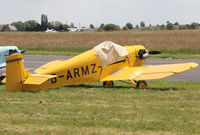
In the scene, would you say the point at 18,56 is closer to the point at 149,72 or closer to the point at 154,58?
the point at 149,72

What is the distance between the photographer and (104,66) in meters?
12.9

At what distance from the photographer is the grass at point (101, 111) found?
22.6 ft

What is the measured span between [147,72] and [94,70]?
6.12 ft

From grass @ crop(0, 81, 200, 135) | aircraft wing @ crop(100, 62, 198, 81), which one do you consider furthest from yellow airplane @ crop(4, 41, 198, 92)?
grass @ crop(0, 81, 200, 135)

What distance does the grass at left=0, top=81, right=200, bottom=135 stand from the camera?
6.89 meters

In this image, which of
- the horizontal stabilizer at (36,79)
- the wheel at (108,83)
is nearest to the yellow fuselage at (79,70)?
the horizontal stabilizer at (36,79)

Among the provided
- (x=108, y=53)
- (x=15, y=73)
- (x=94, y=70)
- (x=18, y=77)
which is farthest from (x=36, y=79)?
(x=108, y=53)

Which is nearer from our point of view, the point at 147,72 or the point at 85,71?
the point at 85,71

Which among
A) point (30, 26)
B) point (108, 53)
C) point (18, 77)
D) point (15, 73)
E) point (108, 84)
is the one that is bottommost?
point (108, 84)

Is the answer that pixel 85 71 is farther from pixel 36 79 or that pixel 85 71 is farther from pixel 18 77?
pixel 18 77

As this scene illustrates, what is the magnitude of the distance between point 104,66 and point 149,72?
5.34ft

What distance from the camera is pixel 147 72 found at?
41.1 ft

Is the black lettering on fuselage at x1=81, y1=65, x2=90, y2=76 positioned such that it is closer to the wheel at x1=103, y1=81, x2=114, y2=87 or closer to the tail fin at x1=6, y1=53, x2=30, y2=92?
the wheel at x1=103, y1=81, x2=114, y2=87

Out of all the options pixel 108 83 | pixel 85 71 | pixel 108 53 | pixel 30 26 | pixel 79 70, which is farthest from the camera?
pixel 30 26
